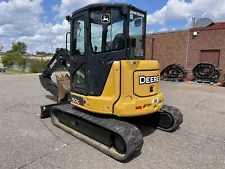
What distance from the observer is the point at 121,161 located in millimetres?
3541

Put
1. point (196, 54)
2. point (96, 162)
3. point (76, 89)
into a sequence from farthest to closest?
point (196, 54) < point (76, 89) < point (96, 162)

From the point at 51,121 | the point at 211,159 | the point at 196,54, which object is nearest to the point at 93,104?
the point at 51,121

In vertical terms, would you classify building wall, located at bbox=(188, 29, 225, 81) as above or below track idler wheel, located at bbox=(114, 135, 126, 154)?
above

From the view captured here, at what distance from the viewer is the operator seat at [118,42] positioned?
12.9ft

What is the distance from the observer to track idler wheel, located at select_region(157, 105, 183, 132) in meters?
4.79

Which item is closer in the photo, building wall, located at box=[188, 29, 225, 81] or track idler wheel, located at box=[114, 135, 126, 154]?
track idler wheel, located at box=[114, 135, 126, 154]

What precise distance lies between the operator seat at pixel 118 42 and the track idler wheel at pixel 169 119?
2.07 metres

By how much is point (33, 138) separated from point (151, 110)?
106 inches

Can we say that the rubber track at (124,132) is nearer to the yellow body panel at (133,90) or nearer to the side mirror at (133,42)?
the yellow body panel at (133,90)

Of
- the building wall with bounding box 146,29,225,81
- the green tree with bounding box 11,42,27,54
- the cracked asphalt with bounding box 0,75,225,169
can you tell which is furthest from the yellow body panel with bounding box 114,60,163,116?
the green tree with bounding box 11,42,27,54

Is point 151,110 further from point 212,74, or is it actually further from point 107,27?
point 212,74

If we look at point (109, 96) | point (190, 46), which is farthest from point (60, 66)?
point (190, 46)

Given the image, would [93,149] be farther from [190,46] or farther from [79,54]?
[190,46]

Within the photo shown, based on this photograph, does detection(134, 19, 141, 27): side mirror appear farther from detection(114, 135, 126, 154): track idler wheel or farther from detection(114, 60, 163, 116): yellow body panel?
detection(114, 135, 126, 154): track idler wheel
